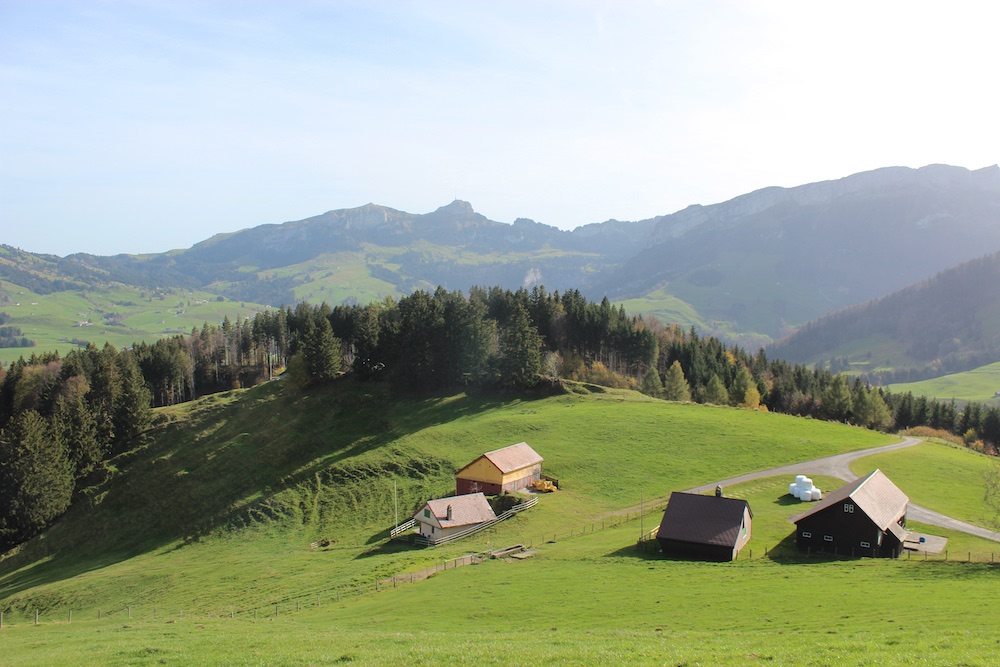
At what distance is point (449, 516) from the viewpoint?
59.9 meters

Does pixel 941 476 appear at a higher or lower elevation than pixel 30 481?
lower

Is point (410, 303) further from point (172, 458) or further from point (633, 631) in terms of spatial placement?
point (633, 631)

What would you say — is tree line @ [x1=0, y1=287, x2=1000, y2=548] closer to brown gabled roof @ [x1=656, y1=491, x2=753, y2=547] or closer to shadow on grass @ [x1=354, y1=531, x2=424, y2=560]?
shadow on grass @ [x1=354, y1=531, x2=424, y2=560]

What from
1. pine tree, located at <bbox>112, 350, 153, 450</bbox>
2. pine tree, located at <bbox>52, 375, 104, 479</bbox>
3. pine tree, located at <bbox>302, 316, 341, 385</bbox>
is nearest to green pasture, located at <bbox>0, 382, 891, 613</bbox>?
pine tree, located at <bbox>112, 350, 153, 450</bbox>

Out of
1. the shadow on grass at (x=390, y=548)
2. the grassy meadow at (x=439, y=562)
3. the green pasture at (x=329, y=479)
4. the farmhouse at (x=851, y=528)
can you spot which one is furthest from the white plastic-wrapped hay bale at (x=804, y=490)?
the shadow on grass at (x=390, y=548)

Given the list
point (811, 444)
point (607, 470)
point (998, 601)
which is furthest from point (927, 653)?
point (811, 444)

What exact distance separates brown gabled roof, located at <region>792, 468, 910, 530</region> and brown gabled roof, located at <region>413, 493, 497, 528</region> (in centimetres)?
2729

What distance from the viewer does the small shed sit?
5928cm

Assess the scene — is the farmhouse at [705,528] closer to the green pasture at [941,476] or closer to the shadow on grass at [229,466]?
the green pasture at [941,476]

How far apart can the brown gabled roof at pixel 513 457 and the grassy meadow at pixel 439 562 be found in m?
2.95

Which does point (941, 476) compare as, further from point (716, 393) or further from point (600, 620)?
point (600, 620)

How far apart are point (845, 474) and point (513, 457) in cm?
3453

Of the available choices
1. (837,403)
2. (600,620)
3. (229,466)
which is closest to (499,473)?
(600,620)

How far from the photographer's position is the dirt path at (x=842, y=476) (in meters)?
53.3
